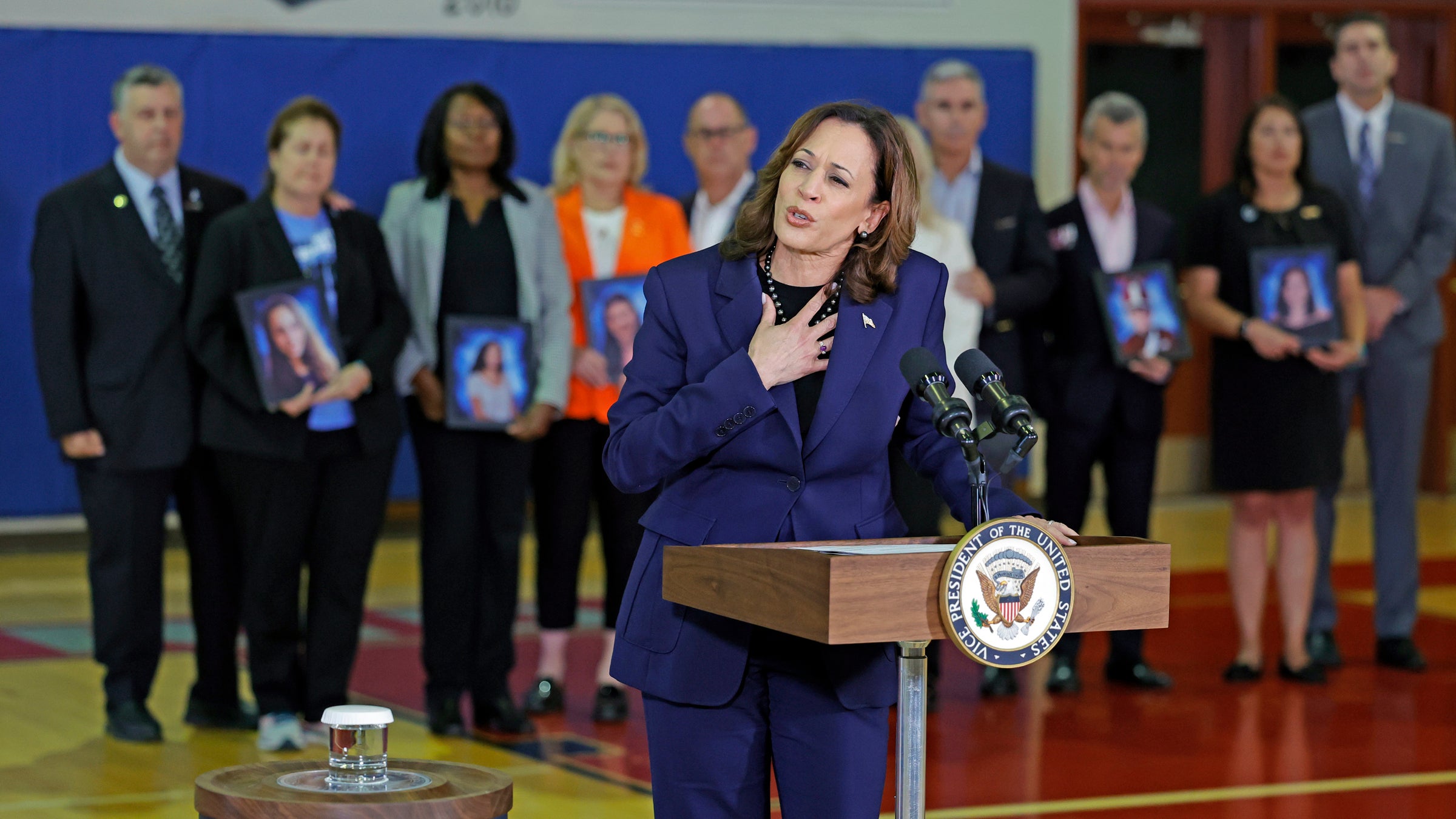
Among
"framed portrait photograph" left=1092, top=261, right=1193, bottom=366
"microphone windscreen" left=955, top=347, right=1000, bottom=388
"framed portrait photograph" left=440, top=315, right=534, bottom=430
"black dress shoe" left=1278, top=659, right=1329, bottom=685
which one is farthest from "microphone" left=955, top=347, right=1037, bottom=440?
"black dress shoe" left=1278, top=659, right=1329, bottom=685

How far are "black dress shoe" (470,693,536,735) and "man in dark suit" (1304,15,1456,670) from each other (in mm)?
3092

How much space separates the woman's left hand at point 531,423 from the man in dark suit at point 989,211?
1.56m

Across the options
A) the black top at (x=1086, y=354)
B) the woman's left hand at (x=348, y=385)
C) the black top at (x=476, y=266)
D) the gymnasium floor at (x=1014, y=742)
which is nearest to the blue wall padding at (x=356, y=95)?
the gymnasium floor at (x=1014, y=742)

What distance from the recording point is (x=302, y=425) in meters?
5.12

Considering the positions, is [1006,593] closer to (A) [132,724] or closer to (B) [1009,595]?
(B) [1009,595]

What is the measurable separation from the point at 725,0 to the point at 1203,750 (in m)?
5.68

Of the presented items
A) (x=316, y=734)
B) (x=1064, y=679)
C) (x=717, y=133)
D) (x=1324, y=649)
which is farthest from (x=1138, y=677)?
(x=316, y=734)

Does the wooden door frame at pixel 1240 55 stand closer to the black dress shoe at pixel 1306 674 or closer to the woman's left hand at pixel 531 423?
the black dress shoe at pixel 1306 674

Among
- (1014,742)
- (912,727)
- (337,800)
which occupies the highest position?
(912,727)

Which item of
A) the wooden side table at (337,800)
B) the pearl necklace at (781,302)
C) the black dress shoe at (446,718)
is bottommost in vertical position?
the black dress shoe at (446,718)

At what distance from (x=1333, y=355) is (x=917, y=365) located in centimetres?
431

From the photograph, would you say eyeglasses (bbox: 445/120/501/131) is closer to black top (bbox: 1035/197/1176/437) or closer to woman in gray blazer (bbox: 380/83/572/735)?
woman in gray blazer (bbox: 380/83/572/735)

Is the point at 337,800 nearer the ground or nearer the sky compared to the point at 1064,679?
nearer the sky

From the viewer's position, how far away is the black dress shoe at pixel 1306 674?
6.31m
